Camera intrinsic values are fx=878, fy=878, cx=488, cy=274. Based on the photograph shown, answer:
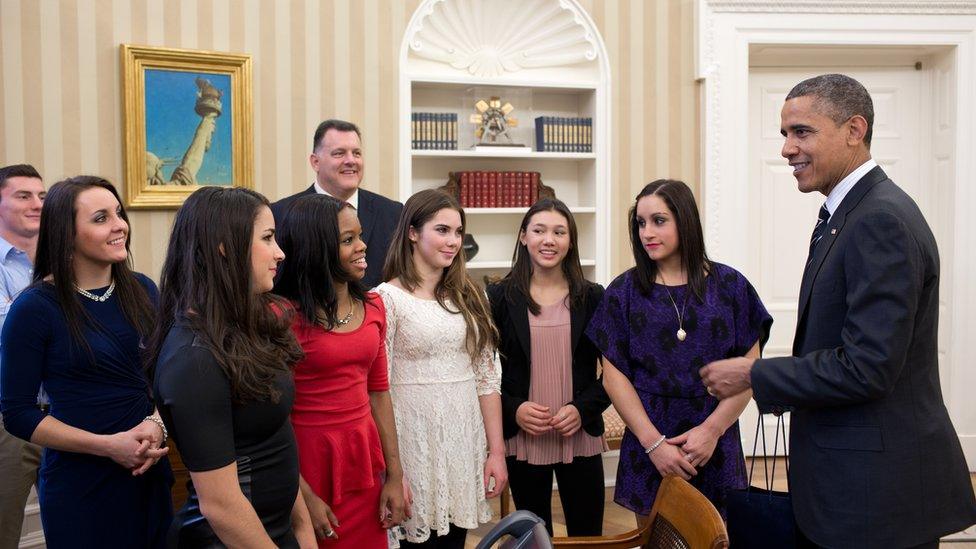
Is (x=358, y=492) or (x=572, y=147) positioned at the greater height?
(x=572, y=147)

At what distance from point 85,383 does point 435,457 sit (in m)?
0.94

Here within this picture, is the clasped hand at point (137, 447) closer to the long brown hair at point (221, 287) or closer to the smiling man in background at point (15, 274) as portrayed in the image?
the long brown hair at point (221, 287)

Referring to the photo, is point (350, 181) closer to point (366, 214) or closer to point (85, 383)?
point (366, 214)

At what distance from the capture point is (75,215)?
212 cm

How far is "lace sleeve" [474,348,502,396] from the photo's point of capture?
2623 millimetres

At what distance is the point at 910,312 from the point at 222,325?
4.34 ft

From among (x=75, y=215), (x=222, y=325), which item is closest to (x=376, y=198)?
(x=75, y=215)

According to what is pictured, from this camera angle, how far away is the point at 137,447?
6.81 ft

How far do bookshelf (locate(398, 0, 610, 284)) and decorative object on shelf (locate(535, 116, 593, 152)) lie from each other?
0.04m

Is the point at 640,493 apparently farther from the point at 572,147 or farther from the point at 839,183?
the point at 572,147

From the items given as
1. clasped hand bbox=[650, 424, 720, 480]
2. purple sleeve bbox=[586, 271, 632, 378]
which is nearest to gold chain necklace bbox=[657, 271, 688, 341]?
purple sleeve bbox=[586, 271, 632, 378]

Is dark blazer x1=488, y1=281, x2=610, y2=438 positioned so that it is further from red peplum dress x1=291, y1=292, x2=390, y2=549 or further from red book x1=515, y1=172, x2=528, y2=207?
red book x1=515, y1=172, x2=528, y2=207

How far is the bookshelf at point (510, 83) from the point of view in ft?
15.4

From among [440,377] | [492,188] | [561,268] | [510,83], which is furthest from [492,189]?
[440,377]
